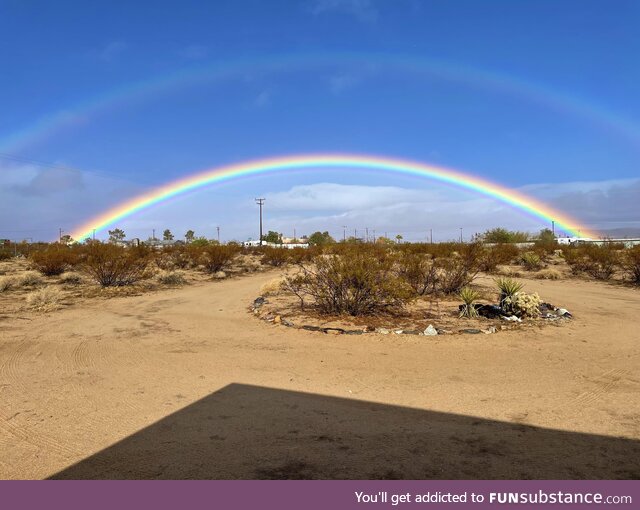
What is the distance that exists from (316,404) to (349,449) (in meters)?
1.30

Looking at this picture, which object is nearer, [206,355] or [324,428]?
[324,428]

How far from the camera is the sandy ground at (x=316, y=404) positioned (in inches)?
144

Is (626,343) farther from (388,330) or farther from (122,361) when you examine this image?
(122,361)

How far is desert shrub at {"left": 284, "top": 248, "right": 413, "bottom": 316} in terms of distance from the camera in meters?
10.5

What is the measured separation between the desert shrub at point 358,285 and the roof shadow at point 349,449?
5.63 metres

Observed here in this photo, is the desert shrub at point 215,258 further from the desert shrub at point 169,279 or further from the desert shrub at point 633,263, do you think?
the desert shrub at point 633,263

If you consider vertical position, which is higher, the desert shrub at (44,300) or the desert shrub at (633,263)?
the desert shrub at (633,263)

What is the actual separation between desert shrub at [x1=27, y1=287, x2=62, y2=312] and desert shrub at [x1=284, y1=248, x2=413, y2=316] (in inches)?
304

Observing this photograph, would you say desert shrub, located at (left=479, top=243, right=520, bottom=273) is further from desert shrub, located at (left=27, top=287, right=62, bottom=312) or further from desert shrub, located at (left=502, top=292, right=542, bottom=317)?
desert shrub, located at (left=27, top=287, right=62, bottom=312)

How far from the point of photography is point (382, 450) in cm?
391

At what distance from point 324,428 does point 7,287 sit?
17565mm

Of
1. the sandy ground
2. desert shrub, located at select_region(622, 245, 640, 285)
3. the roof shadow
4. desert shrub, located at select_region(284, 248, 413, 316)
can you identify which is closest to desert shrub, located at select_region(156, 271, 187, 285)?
the sandy ground

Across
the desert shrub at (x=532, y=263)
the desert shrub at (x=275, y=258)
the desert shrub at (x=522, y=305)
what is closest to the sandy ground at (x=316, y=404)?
the desert shrub at (x=522, y=305)

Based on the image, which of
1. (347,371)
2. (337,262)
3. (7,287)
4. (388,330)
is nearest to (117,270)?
(7,287)
